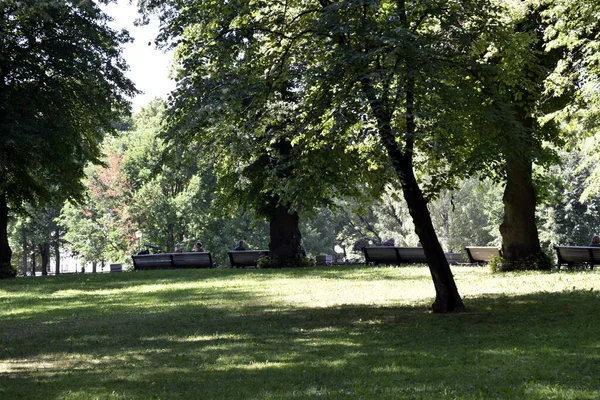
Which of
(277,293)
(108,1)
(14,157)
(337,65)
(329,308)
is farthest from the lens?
(108,1)

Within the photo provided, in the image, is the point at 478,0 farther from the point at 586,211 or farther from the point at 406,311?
the point at 586,211

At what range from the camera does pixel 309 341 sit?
42.7 feet

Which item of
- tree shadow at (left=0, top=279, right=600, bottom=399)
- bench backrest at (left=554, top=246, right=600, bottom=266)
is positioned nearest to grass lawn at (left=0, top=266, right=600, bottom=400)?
tree shadow at (left=0, top=279, right=600, bottom=399)

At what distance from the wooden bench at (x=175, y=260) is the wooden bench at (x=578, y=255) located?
1285 cm

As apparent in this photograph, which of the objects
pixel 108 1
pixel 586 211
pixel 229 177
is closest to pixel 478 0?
pixel 229 177

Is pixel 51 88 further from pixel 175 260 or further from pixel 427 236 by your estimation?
pixel 427 236

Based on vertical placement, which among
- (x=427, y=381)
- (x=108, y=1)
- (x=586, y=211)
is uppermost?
(x=108, y=1)

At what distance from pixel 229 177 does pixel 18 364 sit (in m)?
16.7

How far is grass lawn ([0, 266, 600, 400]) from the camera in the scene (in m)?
9.34

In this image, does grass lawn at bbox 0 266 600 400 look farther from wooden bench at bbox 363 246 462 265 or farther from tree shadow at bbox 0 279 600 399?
wooden bench at bbox 363 246 462 265

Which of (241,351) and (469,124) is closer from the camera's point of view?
(241,351)

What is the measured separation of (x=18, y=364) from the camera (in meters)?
12.3

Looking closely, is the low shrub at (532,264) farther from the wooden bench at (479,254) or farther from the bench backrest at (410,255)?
the wooden bench at (479,254)

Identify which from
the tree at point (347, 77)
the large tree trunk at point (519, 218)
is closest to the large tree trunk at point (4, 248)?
the tree at point (347, 77)
